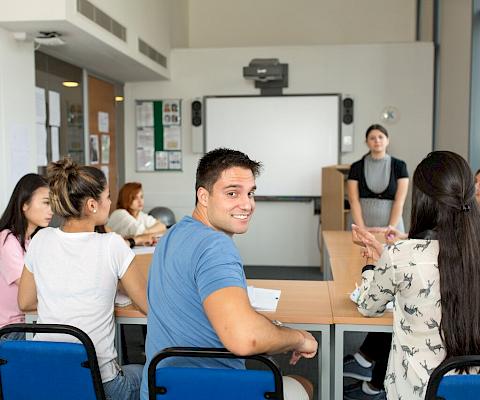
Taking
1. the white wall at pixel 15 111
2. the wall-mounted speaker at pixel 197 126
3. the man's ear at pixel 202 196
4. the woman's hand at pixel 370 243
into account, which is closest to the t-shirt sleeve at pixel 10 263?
the man's ear at pixel 202 196

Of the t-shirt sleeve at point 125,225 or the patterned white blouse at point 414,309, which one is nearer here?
the patterned white blouse at point 414,309

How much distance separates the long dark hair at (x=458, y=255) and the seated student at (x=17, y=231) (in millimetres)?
1687

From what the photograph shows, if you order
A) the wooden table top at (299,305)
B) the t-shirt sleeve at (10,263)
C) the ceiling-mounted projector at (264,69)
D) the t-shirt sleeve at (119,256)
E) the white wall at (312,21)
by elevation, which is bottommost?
the wooden table top at (299,305)

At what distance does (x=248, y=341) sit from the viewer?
1.41m

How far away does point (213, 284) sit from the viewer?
1444mm

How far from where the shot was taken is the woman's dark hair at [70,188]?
7.11 feet

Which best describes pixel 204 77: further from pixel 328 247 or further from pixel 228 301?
pixel 228 301

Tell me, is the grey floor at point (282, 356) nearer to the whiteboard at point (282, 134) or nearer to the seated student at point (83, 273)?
the seated student at point (83, 273)

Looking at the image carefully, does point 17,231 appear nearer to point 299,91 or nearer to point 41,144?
point 41,144

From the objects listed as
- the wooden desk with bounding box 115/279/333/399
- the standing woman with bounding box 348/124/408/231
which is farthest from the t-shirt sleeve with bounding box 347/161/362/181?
the wooden desk with bounding box 115/279/333/399

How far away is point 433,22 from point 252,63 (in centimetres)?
243

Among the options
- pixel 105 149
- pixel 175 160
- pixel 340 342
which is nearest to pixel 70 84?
pixel 105 149

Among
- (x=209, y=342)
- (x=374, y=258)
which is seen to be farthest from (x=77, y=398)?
(x=374, y=258)

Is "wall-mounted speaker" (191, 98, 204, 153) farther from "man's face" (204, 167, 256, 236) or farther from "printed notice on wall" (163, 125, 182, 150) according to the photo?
"man's face" (204, 167, 256, 236)
